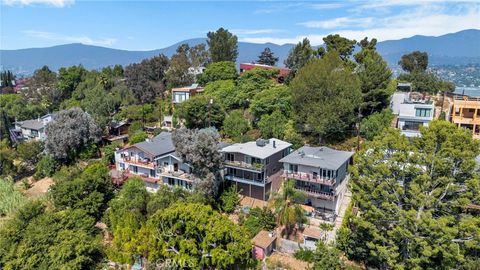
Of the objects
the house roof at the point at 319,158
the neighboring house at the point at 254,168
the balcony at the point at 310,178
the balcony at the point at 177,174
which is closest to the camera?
the balcony at the point at 310,178

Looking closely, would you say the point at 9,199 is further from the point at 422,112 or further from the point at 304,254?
the point at 422,112

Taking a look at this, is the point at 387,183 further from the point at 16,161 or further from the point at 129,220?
the point at 16,161

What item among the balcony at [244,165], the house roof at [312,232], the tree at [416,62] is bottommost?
the house roof at [312,232]

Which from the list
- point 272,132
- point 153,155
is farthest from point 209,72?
point 153,155

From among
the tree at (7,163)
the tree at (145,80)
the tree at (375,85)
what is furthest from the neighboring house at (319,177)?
the tree at (7,163)

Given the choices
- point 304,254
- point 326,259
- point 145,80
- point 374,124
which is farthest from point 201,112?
point 326,259

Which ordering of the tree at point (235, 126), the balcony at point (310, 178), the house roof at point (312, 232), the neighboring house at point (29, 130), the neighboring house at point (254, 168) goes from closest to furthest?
the house roof at point (312, 232), the balcony at point (310, 178), the neighboring house at point (254, 168), the tree at point (235, 126), the neighboring house at point (29, 130)

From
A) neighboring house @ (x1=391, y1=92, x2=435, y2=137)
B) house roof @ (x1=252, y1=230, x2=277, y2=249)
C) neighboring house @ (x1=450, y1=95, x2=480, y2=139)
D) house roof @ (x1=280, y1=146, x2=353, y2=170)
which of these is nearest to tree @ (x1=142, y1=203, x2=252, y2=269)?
house roof @ (x1=252, y1=230, x2=277, y2=249)

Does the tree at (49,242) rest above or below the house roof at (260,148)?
below

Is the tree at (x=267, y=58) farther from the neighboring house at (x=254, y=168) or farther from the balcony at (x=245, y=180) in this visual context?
the balcony at (x=245, y=180)
